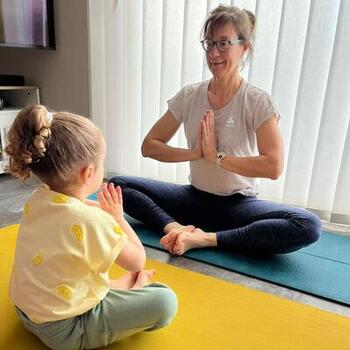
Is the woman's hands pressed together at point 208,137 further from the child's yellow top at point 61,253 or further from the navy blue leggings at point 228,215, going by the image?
the child's yellow top at point 61,253

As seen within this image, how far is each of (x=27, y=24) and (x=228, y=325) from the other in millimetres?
2193

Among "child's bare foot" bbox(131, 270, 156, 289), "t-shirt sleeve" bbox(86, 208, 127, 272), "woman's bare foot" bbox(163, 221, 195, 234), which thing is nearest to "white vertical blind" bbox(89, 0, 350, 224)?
"woman's bare foot" bbox(163, 221, 195, 234)

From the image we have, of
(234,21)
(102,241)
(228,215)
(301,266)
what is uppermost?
(234,21)

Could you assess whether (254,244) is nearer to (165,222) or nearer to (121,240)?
(165,222)

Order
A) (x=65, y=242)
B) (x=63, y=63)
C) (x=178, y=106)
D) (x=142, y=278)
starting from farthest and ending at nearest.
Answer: (x=63, y=63)
(x=178, y=106)
(x=142, y=278)
(x=65, y=242)

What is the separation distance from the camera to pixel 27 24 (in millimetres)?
2246

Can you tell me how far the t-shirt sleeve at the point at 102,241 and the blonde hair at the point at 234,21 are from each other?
93 cm

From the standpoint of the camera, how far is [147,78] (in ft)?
6.96

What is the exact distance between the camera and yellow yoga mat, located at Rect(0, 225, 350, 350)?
33.9 inches

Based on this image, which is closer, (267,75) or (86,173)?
(86,173)

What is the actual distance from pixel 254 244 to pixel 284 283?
0.19 m

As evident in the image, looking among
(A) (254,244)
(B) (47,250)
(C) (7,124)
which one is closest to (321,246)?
(A) (254,244)

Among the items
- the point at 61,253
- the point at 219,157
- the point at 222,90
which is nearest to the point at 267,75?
the point at 222,90

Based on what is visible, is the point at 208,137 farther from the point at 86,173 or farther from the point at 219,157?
the point at 86,173
